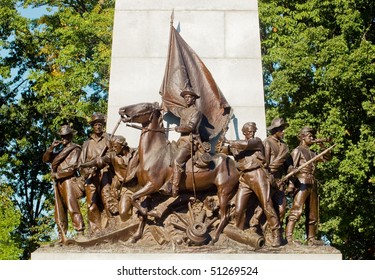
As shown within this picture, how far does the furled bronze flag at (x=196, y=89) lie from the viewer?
18.3m

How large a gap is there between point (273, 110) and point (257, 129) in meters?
8.82

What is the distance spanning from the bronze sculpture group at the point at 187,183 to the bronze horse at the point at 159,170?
0.06 feet

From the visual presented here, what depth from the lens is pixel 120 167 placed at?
17531 millimetres

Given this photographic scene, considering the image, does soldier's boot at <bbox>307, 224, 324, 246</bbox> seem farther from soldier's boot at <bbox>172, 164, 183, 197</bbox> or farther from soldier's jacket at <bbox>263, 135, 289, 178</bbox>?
soldier's boot at <bbox>172, 164, 183, 197</bbox>

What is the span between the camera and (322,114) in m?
27.3

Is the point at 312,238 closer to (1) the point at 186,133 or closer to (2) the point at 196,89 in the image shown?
(1) the point at 186,133

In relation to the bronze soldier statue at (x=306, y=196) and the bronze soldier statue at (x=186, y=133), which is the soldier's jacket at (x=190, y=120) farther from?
the bronze soldier statue at (x=306, y=196)

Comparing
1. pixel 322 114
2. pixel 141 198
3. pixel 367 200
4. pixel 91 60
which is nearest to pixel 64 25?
pixel 91 60

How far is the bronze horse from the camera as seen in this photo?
671 inches

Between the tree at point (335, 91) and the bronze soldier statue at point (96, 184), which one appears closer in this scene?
the bronze soldier statue at point (96, 184)

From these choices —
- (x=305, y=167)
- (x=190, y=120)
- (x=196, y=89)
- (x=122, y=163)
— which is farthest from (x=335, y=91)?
(x=122, y=163)

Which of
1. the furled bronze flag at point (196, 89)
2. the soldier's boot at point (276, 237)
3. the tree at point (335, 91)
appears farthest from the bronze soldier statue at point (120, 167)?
the tree at point (335, 91)

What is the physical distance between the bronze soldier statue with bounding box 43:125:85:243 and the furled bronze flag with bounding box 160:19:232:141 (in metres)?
1.97

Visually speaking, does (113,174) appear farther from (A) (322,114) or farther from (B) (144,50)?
(A) (322,114)
